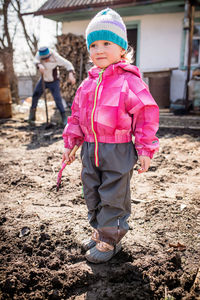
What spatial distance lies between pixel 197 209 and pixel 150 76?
5784 mm

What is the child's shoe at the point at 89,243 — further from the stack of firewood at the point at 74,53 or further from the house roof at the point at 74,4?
the stack of firewood at the point at 74,53

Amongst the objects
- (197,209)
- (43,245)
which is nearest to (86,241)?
(43,245)

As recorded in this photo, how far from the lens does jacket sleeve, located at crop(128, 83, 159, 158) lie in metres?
1.47

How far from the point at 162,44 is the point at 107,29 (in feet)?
23.6

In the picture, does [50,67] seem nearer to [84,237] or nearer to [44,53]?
[44,53]

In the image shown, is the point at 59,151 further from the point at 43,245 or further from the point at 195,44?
the point at 195,44

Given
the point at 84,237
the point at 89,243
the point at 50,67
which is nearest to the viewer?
the point at 89,243

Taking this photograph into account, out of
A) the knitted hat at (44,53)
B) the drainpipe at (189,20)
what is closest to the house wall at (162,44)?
the drainpipe at (189,20)

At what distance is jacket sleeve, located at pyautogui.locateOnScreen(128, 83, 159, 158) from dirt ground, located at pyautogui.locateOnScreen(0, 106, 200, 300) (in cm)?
79

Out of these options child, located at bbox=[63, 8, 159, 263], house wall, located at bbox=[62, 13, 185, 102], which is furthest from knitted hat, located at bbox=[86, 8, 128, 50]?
house wall, located at bbox=[62, 13, 185, 102]

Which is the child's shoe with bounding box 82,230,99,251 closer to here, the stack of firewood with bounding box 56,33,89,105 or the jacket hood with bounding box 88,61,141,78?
the jacket hood with bounding box 88,61,141,78

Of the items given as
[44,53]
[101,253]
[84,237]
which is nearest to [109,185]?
[101,253]

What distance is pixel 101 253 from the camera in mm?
1713

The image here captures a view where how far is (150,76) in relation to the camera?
289 inches
